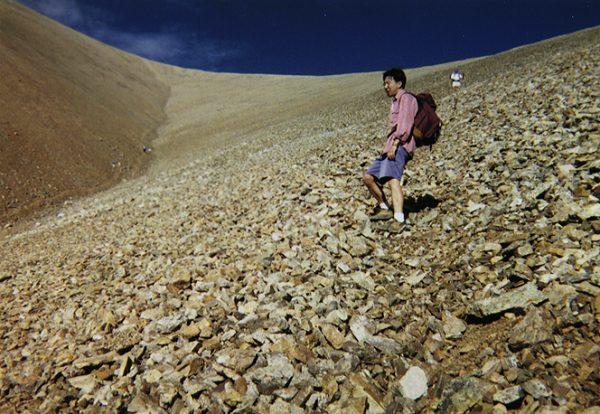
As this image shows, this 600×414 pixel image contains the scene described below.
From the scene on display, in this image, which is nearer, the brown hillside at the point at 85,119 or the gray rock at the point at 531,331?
the gray rock at the point at 531,331

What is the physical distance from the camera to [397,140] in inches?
223

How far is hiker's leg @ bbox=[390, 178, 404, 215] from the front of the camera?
597 centimetres

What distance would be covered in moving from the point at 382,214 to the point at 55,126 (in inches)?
896

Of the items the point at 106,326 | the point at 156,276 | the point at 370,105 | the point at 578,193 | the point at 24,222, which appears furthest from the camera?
the point at 370,105

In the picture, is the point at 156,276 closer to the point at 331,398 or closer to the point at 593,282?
the point at 331,398

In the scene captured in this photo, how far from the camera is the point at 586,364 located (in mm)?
2959

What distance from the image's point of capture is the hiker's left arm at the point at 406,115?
5.50 m

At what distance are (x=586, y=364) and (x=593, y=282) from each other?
104 centimetres

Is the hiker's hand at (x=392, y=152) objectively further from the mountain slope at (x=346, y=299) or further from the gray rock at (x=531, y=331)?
the gray rock at (x=531, y=331)

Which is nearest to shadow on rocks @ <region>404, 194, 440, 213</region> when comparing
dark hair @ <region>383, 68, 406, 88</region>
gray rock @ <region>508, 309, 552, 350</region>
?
dark hair @ <region>383, 68, 406, 88</region>

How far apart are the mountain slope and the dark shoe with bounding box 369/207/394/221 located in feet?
0.98

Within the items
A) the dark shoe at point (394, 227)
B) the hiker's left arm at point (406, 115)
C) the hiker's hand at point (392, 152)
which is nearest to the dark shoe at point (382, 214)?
the dark shoe at point (394, 227)

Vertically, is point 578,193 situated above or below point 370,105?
below

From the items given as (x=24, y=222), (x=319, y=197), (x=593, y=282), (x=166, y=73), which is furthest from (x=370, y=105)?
(x=166, y=73)
